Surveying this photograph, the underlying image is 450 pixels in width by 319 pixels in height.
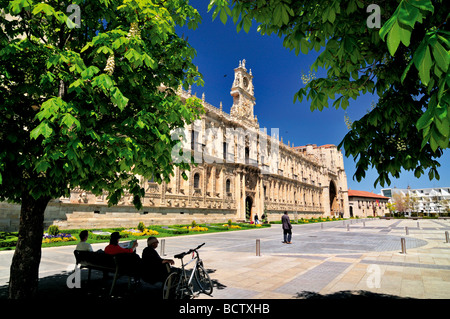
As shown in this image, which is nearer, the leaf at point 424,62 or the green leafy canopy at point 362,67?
the leaf at point 424,62

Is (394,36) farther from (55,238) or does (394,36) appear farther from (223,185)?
(223,185)

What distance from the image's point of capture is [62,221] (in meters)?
18.9

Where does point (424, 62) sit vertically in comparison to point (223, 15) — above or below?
below

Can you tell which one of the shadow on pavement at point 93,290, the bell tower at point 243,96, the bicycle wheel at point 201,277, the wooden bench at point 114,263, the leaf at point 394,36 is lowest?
the shadow on pavement at point 93,290

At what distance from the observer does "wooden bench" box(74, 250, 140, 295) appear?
5.59 m

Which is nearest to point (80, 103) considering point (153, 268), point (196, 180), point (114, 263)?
point (153, 268)

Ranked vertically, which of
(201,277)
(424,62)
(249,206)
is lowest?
(201,277)

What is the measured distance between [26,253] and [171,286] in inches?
110

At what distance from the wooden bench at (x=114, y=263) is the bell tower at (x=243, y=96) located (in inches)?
1421

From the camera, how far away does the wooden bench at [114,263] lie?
5.59m

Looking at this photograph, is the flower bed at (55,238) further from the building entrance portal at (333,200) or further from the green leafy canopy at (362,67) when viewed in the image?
the building entrance portal at (333,200)

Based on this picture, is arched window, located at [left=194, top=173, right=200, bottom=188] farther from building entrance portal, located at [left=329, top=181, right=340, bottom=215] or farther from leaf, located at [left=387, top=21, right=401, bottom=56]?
building entrance portal, located at [left=329, top=181, right=340, bottom=215]

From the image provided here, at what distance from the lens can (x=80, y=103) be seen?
3912mm

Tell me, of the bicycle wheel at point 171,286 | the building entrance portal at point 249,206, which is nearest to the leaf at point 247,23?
the bicycle wheel at point 171,286
